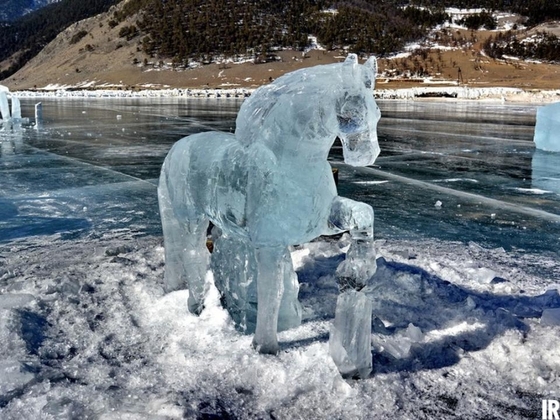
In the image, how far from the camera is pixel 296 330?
A: 3.49 metres

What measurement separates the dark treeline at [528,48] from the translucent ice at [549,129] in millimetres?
72562

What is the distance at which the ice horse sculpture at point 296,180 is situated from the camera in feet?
8.38

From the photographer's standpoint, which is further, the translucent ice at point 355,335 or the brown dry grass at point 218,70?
the brown dry grass at point 218,70

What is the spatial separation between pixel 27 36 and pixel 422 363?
202m

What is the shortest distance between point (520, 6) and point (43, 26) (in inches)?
5908

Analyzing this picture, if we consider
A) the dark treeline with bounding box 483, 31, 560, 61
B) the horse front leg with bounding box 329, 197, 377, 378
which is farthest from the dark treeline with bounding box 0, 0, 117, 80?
the horse front leg with bounding box 329, 197, 377, 378

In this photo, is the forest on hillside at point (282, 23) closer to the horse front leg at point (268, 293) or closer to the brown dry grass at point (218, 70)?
the brown dry grass at point (218, 70)

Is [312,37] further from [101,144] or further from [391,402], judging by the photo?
[391,402]

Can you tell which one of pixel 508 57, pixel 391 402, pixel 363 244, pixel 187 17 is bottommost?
pixel 391 402

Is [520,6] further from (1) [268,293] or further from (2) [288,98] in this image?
(1) [268,293]

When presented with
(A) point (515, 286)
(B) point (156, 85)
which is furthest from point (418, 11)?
(A) point (515, 286)

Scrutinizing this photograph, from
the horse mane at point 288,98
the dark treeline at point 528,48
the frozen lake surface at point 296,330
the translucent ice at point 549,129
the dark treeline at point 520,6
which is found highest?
the dark treeline at point 520,6

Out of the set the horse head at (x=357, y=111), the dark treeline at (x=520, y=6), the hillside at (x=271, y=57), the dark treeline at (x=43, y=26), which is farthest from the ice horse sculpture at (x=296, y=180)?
the dark treeline at (x=43, y=26)

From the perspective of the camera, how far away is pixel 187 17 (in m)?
105
